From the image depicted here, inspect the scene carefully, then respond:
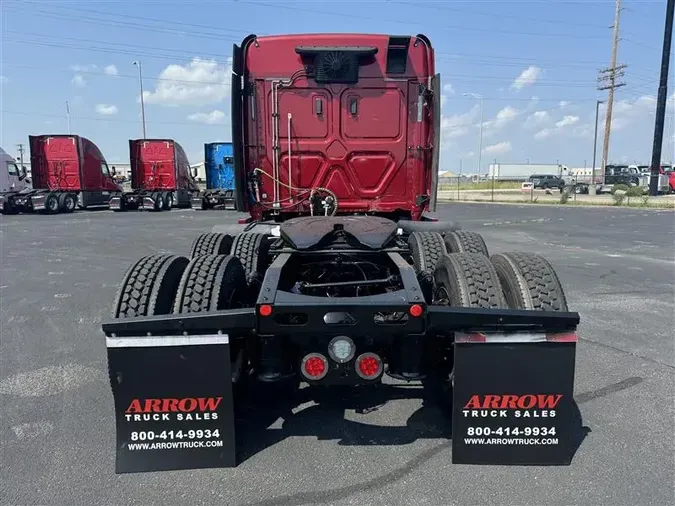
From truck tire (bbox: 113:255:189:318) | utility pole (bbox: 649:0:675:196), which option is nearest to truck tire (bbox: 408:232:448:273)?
truck tire (bbox: 113:255:189:318)

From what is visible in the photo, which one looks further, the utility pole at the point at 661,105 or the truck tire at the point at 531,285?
the utility pole at the point at 661,105

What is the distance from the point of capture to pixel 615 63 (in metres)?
42.5

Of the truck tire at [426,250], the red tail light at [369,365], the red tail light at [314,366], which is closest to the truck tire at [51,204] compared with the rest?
the truck tire at [426,250]

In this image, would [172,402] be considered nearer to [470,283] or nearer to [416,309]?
[416,309]

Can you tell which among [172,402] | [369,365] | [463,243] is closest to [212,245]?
[172,402]

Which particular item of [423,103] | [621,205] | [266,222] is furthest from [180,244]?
[621,205]

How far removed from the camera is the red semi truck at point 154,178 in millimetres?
26438

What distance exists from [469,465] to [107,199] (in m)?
27.5

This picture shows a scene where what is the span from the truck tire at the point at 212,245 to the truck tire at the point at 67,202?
22592mm

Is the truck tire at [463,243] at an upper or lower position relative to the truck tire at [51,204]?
upper

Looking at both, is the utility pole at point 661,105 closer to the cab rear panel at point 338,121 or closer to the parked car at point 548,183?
the parked car at point 548,183

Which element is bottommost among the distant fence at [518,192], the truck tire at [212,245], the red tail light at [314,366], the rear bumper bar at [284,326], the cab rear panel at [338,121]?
the distant fence at [518,192]

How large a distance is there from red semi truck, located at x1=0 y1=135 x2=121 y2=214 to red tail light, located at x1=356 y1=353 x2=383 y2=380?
24878mm

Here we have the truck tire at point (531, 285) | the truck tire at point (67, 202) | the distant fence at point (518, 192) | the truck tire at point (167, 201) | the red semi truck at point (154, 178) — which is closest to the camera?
the truck tire at point (531, 285)
